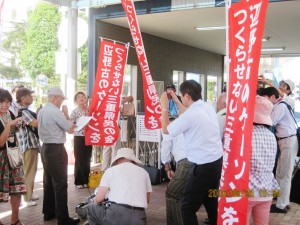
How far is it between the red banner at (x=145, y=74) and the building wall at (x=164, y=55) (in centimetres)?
398

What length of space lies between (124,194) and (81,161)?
360 centimetres

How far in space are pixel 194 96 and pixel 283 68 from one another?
44.6 feet

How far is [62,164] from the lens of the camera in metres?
4.57

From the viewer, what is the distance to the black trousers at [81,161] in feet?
22.1

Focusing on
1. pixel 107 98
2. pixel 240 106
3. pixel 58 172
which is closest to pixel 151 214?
pixel 58 172

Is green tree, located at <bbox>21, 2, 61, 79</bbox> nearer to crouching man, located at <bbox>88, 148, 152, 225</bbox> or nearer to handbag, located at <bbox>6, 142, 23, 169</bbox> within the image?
handbag, located at <bbox>6, 142, 23, 169</bbox>

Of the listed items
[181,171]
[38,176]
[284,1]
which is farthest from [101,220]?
[284,1]

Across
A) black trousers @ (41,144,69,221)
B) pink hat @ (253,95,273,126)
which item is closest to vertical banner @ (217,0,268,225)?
pink hat @ (253,95,273,126)

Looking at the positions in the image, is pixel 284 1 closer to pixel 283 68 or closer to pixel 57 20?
pixel 283 68

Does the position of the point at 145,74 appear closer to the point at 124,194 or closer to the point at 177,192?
the point at 177,192

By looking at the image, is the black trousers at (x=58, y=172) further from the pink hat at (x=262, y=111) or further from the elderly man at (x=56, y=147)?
the pink hat at (x=262, y=111)

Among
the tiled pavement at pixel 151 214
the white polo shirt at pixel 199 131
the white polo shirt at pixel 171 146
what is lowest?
the tiled pavement at pixel 151 214

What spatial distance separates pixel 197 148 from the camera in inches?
134

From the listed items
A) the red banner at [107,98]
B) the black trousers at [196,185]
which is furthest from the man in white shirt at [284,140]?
the red banner at [107,98]
